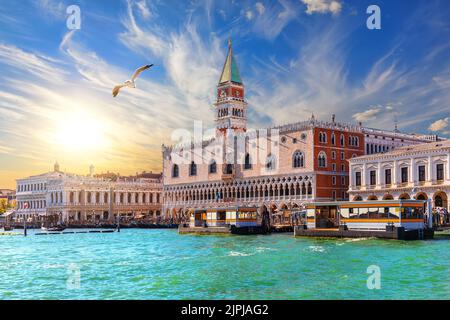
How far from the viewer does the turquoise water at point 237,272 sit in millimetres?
15477

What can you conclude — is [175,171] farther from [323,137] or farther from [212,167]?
[323,137]

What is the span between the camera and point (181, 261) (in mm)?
23156

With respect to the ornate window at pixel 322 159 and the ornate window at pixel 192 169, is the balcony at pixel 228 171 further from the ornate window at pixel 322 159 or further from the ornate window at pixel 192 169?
the ornate window at pixel 322 159

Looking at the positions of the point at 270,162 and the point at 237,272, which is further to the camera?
the point at 270,162

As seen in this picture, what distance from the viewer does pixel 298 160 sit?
5194 cm

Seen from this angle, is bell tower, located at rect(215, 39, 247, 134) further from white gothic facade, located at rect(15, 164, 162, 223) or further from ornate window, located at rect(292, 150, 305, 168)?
ornate window, located at rect(292, 150, 305, 168)

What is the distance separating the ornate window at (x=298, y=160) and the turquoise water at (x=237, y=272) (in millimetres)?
22720

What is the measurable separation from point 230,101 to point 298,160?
1911cm

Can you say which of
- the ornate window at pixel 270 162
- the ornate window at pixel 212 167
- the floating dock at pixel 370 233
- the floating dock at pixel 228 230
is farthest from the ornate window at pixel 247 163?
the floating dock at pixel 370 233

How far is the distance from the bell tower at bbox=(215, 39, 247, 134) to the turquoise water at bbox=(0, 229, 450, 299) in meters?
41.3

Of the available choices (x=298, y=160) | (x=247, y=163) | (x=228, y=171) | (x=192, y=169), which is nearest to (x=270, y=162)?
(x=247, y=163)

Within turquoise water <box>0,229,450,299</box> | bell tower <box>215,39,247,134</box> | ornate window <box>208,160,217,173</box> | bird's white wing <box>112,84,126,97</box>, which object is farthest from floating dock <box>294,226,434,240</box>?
bell tower <box>215,39,247,134</box>

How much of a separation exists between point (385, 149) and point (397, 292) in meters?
41.5
